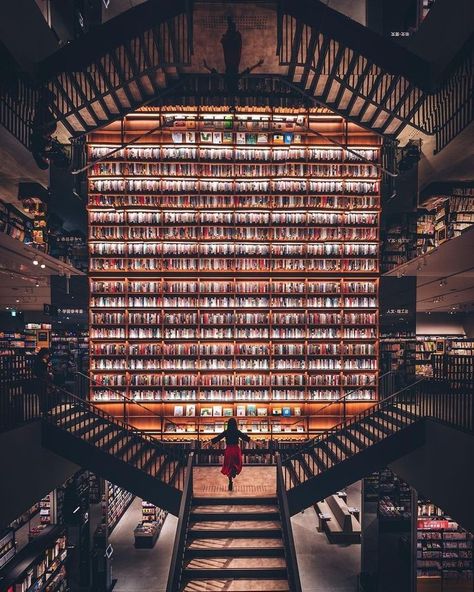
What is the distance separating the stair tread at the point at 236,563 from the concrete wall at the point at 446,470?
80.7 inches

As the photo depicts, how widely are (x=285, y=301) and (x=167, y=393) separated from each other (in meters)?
2.67

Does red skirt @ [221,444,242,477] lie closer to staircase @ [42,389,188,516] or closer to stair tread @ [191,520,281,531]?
stair tread @ [191,520,281,531]

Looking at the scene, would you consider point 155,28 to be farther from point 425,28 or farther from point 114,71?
point 425,28

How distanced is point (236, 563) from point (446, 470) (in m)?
2.74

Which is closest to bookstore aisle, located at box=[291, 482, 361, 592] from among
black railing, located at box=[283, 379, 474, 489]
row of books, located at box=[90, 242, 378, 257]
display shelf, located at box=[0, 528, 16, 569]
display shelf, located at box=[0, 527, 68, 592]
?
black railing, located at box=[283, 379, 474, 489]

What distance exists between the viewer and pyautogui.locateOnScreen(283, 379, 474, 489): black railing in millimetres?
4844

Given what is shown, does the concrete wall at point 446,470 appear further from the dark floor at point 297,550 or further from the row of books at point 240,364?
the dark floor at point 297,550

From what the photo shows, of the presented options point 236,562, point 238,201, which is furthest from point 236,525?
point 238,201

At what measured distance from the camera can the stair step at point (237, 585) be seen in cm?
471

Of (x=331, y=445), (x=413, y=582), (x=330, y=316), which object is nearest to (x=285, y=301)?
(x=330, y=316)

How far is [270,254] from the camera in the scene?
24.1 ft

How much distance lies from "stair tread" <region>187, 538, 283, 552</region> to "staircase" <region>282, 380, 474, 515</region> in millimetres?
704

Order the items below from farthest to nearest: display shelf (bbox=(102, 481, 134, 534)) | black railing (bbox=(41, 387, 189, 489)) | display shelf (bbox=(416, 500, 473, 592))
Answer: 1. display shelf (bbox=(102, 481, 134, 534))
2. display shelf (bbox=(416, 500, 473, 592))
3. black railing (bbox=(41, 387, 189, 489))

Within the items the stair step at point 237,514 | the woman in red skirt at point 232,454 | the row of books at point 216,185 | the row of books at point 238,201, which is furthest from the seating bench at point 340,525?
the row of books at point 216,185
